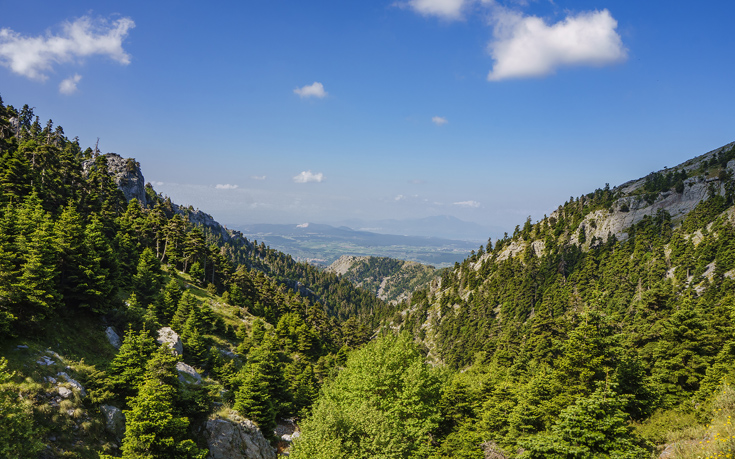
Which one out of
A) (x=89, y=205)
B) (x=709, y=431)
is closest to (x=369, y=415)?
(x=709, y=431)

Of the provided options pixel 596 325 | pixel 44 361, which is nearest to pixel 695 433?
pixel 596 325

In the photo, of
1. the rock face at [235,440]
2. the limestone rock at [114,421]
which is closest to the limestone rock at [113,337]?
the limestone rock at [114,421]

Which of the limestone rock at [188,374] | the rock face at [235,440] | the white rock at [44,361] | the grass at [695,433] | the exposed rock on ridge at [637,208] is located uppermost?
the exposed rock on ridge at [637,208]

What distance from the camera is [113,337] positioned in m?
31.5

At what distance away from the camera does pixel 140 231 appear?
3007 inches

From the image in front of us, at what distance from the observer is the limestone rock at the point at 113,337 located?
3096 cm

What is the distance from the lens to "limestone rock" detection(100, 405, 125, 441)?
71.3 feet

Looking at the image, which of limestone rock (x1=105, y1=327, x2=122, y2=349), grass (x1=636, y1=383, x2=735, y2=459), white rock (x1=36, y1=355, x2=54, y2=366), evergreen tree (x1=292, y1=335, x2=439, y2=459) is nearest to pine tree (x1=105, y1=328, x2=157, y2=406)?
white rock (x1=36, y1=355, x2=54, y2=366)

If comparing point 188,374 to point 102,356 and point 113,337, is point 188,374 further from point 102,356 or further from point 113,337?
point 102,356

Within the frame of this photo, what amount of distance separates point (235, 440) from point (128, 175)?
491ft

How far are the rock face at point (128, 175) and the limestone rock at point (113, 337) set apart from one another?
119 metres

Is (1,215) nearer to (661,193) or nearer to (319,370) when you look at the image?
(319,370)

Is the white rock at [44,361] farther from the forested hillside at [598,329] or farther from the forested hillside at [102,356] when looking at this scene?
the forested hillside at [598,329]

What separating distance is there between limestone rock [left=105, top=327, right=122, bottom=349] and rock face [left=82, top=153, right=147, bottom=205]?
119 m
